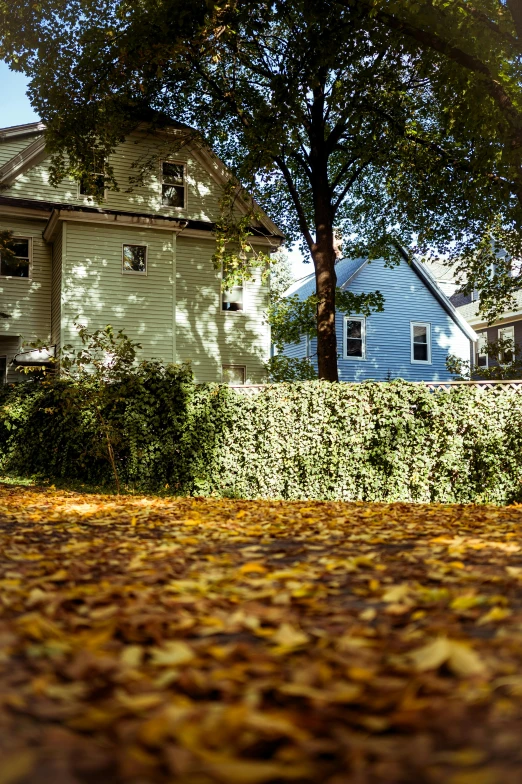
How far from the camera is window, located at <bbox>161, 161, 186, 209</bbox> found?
2079cm

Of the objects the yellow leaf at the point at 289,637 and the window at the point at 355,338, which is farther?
the window at the point at 355,338

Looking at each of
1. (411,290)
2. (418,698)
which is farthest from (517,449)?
(411,290)

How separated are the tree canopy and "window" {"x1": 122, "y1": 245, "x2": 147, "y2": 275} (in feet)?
12.7

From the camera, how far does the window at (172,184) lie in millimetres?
20789

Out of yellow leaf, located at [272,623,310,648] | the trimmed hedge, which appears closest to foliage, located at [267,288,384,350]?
the trimmed hedge

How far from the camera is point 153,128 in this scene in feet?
63.3

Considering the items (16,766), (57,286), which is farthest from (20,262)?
(16,766)

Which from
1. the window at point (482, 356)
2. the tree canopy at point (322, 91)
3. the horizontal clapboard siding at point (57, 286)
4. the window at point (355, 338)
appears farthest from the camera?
the window at point (482, 356)

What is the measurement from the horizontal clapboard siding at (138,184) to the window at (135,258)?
1237 mm

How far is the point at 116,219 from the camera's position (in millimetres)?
19125

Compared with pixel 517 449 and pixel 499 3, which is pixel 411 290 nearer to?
pixel 499 3

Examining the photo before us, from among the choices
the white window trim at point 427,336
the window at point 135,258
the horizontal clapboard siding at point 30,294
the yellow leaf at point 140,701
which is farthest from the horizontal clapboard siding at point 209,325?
the yellow leaf at point 140,701

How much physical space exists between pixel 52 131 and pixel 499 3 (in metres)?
10.1

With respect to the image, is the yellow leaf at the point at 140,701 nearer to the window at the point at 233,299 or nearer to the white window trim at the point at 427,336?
the window at the point at 233,299
